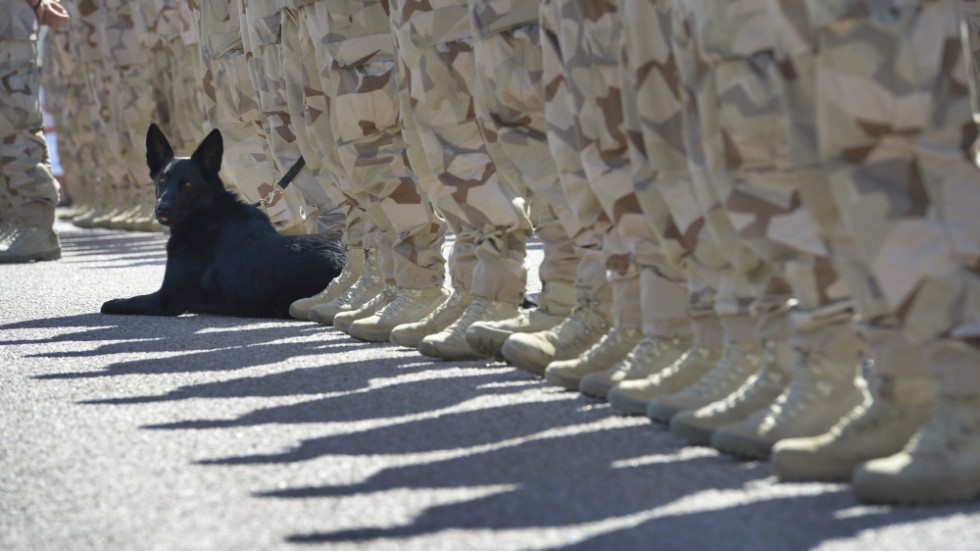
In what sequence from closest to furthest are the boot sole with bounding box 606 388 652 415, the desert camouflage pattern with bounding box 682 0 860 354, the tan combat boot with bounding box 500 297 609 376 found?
the desert camouflage pattern with bounding box 682 0 860 354, the boot sole with bounding box 606 388 652 415, the tan combat boot with bounding box 500 297 609 376

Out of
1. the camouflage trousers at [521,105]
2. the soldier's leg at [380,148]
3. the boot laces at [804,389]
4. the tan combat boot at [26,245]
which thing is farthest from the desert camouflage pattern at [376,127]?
the tan combat boot at [26,245]

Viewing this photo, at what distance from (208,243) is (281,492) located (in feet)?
14.1

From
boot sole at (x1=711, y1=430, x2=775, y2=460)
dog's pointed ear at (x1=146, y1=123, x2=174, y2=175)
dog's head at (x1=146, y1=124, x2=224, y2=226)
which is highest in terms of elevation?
dog's pointed ear at (x1=146, y1=123, x2=174, y2=175)

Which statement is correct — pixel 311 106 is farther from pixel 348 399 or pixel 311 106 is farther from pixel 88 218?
pixel 88 218

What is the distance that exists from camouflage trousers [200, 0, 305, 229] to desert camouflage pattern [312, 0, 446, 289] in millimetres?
2740

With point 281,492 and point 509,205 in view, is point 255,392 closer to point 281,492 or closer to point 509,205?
point 509,205

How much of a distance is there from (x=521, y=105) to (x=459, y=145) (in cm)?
64

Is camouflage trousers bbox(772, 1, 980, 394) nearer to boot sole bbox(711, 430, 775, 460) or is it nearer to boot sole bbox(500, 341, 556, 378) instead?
boot sole bbox(711, 430, 775, 460)

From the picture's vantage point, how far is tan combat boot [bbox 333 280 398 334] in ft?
21.0

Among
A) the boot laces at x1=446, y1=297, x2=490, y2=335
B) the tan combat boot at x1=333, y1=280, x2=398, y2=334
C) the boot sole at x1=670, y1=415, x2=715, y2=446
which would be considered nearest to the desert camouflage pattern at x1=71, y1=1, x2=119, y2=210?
the tan combat boot at x1=333, y1=280, x2=398, y2=334

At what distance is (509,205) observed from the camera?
5.46 metres

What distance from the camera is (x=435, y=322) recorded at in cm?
576

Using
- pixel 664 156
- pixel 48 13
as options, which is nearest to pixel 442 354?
pixel 664 156

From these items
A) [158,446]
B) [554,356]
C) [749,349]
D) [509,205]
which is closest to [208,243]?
[509,205]
